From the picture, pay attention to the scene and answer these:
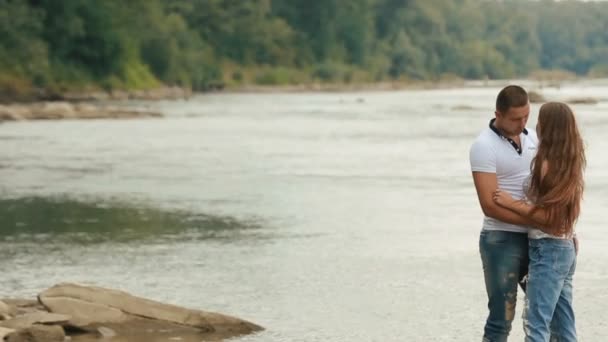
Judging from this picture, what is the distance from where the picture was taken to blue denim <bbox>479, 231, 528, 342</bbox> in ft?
26.9

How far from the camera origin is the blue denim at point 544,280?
26.3 ft

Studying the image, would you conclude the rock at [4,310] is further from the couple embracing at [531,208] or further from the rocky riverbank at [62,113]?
the rocky riverbank at [62,113]

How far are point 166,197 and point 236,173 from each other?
6.67 m

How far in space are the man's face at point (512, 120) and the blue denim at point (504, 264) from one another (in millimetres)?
622

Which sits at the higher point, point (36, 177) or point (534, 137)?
point (534, 137)

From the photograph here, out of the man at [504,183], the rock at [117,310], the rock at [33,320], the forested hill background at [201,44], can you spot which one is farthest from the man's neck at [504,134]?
the forested hill background at [201,44]

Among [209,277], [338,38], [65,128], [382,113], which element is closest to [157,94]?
[382,113]

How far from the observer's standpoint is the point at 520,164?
8.16m

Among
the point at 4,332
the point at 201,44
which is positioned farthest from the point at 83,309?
the point at 201,44

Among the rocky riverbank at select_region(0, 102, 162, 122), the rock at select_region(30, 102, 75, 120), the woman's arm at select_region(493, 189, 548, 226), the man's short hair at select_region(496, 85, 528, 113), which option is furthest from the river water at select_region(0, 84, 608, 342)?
the rock at select_region(30, 102, 75, 120)

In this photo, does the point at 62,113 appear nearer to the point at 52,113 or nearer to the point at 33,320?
the point at 52,113

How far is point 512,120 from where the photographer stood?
812cm

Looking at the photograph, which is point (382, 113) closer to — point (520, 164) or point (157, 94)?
point (157, 94)

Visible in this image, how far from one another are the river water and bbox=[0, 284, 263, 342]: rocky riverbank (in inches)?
19.0
